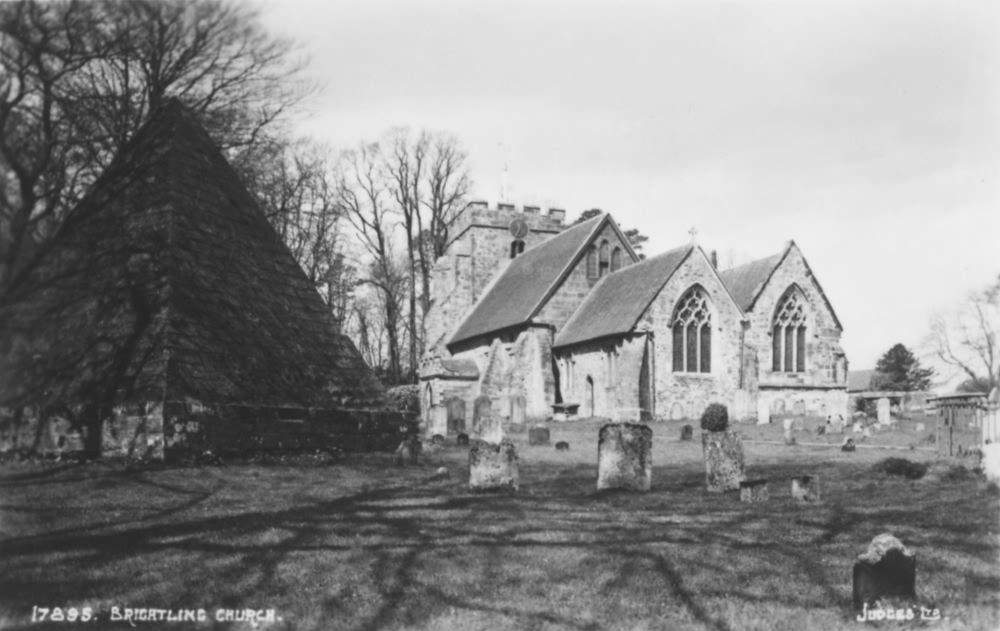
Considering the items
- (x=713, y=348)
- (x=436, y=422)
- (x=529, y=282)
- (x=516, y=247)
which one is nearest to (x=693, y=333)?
(x=713, y=348)

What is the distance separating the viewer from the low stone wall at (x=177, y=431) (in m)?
11.2

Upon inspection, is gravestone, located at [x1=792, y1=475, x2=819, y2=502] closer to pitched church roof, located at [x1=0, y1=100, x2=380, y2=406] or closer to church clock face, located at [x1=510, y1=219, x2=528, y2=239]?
pitched church roof, located at [x1=0, y1=100, x2=380, y2=406]

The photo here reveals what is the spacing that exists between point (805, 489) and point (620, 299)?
24.2m

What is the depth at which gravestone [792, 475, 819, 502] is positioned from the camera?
9.94 meters

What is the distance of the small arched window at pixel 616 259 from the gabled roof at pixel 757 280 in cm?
517

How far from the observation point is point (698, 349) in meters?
33.2

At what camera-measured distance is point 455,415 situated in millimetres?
27234

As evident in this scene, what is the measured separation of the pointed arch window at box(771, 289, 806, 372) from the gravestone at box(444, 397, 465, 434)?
15.8 m

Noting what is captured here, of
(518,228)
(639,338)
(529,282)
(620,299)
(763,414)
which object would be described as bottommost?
(763,414)

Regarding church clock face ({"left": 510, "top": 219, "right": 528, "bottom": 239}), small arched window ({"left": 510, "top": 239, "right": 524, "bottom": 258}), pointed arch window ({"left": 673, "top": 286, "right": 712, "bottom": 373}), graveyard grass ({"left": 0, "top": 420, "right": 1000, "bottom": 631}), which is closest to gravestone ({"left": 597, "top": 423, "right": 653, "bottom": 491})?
graveyard grass ({"left": 0, "top": 420, "right": 1000, "bottom": 631})

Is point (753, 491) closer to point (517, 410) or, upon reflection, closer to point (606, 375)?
point (517, 410)

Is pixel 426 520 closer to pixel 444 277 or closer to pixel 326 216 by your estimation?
pixel 326 216

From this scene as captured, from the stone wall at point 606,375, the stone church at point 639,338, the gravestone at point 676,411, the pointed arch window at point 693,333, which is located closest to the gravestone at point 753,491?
the stone wall at point 606,375

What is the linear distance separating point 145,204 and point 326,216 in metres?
9.69
